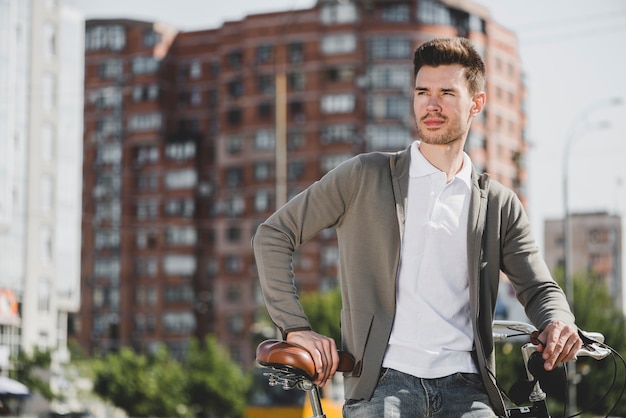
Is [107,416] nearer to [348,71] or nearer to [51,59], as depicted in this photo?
[51,59]

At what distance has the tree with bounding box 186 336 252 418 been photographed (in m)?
68.6

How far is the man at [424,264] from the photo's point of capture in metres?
3.32

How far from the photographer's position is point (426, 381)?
331 cm

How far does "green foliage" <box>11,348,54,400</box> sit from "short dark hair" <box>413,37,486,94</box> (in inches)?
2202

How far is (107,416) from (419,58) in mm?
81630

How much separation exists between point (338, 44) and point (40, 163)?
94.3ft

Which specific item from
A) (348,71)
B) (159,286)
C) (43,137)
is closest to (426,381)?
(43,137)

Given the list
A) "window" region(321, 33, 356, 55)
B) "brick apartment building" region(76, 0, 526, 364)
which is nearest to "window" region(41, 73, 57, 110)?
"brick apartment building" region(76, 0, 526, 364)

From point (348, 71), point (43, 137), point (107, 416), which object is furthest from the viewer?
point (348, 71)

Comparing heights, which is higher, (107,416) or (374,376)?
(374,376)

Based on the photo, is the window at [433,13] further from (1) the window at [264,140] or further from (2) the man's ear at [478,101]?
(2) the man's ear at [478,101]

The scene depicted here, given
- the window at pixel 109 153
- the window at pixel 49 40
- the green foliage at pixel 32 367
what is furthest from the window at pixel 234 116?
the green foliage at pixel 32 367

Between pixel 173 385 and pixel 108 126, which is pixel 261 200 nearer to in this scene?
pixel 108 126

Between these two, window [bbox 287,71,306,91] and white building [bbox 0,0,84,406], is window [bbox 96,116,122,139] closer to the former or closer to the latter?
window [bbox 287,71,306,91]
